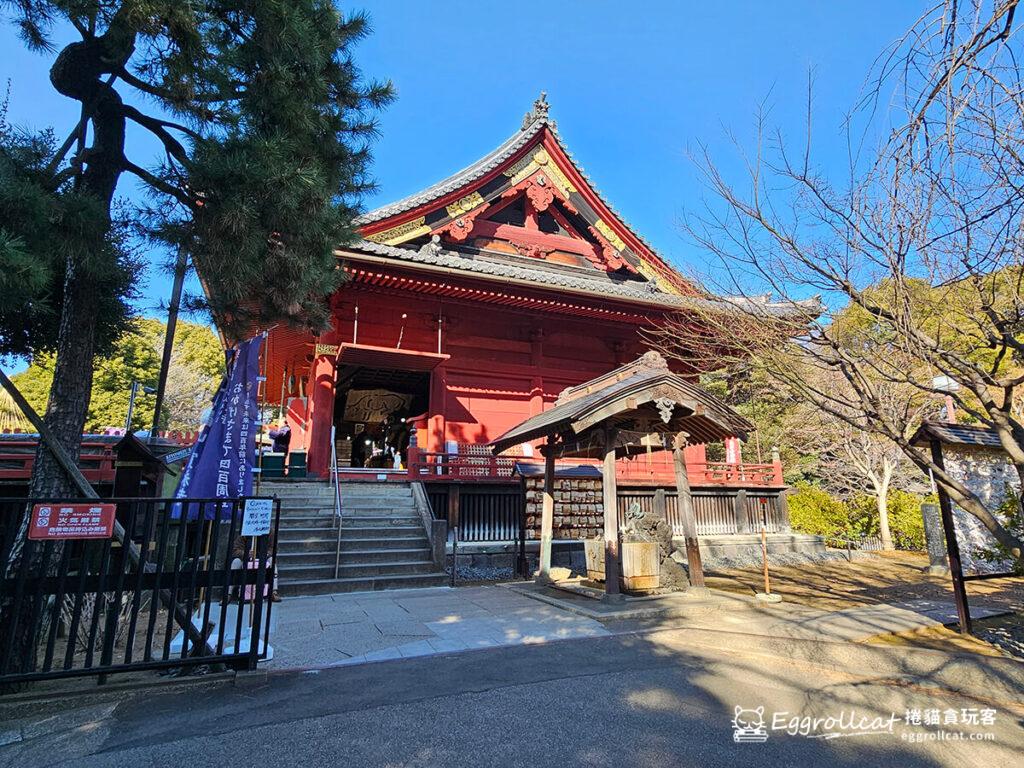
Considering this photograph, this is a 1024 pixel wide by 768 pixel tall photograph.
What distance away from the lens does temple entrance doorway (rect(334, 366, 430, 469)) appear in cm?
1773

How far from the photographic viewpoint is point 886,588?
910cm

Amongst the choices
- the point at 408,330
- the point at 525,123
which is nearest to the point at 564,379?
the point at 408,330

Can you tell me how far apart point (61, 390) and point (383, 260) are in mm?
7096

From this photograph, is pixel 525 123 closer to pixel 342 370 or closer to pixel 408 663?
Result: pixel 342 370

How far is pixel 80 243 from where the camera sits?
14.4 feet

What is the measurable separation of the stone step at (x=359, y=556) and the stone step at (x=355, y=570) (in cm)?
11

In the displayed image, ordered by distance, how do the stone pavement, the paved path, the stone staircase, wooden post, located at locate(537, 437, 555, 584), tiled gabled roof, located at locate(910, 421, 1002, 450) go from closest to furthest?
the stone pavement → the paved path → tiled gabled roof, located at locate(910, 421, 1002, 450) → the stone staircase → wooden post, located at locate(537, 437, 555, 584)

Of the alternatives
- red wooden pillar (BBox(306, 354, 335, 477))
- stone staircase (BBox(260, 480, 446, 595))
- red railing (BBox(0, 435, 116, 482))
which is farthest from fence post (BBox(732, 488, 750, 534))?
red railing (BBox(0, 435, 116, 482))

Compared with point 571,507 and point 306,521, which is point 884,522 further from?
point 306,521

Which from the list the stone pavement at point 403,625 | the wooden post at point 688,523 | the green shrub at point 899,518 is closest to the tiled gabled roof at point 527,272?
the wooden post at point 688,523

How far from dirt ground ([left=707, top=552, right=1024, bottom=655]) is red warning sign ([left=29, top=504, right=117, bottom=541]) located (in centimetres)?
727

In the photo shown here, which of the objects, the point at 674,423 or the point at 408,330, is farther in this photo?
the point at 408,330

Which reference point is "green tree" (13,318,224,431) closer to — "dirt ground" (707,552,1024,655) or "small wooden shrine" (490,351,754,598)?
"small wooden shrine" (490,351,754,598)

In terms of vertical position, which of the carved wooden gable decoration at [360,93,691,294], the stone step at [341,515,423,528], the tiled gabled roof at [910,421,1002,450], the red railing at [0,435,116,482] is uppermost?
the carved wooden gable decoration at [360,93,691,294]
